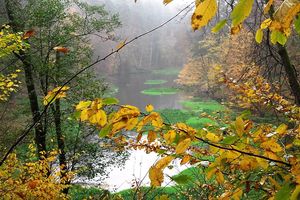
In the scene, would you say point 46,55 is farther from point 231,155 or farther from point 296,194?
point 296,194

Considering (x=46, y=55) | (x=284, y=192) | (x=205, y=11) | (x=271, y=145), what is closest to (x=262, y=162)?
(x=271, y=145)

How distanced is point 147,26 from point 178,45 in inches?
961

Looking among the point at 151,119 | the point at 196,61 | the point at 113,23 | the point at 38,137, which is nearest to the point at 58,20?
the point at 113,23

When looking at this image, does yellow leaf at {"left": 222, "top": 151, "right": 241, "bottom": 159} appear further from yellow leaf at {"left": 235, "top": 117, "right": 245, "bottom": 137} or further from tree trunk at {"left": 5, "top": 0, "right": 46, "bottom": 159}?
tree trunk at {"left": 5, "top": 0, "right": 46, "bottom": 159}

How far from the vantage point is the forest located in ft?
4.53

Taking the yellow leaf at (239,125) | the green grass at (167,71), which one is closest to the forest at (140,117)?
the yellow leaf at (239,125)

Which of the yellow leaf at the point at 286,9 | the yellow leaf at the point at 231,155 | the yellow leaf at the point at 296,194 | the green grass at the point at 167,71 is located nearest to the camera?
the yellow leaf at the point at 286,9

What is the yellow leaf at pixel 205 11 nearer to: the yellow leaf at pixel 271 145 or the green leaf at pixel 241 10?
the green leaf at pixel 241 10

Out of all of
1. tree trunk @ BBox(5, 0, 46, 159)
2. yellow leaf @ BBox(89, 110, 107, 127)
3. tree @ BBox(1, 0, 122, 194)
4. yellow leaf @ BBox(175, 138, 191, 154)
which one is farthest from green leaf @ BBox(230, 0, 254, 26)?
tree trunk @ BBox(5, 0, 46, 159)

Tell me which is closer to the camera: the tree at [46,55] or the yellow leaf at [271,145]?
the yellow leaf at [271,145]

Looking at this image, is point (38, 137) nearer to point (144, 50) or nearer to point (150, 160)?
point (150, 160)

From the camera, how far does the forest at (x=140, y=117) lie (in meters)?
1.38

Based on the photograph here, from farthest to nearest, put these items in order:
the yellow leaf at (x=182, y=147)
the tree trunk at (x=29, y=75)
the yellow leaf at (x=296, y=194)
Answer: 1. the tree trunk at (x=29, y=75)
2. the yellow leaf at (x=182, y=147)
3. the yellow leaf at (x=296, y=194)

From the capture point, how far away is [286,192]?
1.12 metres
